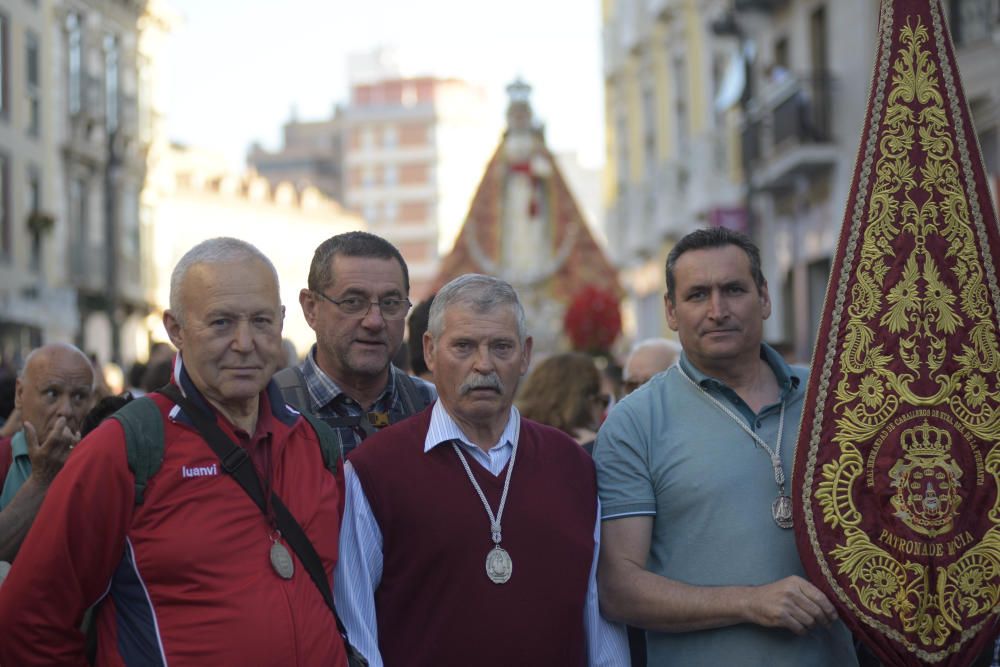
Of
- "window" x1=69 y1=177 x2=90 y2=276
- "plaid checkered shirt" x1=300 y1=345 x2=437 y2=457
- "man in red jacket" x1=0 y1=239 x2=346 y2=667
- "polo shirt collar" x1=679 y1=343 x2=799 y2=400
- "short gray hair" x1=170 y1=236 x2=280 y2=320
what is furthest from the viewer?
"window" x1=69 y1=177 x2=90 y2=276

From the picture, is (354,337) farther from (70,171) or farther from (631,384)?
(70,171)

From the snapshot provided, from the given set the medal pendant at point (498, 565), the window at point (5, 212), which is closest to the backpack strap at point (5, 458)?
the medal pendant at point (498, 565)

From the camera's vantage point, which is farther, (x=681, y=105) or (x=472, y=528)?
(x=681, y=105)

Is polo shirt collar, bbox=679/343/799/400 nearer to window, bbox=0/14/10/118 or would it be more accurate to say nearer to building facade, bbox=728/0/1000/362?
building facade, bbox=728/0/1000/362

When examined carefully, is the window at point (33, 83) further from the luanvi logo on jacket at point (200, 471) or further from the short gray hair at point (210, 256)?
the luanvi logo on jacket at point (200, 471)

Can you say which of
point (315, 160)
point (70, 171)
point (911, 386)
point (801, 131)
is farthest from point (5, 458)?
point (315, 160)

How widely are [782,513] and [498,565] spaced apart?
0.77 metres

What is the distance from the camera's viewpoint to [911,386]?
4238 millimetres

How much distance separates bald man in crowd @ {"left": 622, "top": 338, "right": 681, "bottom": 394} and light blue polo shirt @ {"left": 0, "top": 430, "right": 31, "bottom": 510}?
2507mm

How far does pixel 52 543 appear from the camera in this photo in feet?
11.6

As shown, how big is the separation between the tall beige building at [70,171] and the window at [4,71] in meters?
0.02

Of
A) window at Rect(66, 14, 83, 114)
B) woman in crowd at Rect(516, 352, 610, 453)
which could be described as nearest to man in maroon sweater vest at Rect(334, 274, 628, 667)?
woman in crowd at Rect(516, 352, 610, 453)

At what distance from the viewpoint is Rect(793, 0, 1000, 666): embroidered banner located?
410cm

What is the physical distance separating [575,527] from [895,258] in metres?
1.12
